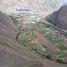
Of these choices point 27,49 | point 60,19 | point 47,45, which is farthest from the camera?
point 60,19

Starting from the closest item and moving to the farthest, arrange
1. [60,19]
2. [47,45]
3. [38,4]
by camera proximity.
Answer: [47,45]
[60,19]
[38,4]

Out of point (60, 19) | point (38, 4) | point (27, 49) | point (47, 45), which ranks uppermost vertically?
point (27, 49)

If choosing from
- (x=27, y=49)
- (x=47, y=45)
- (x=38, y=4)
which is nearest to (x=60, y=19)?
(x=47, y=45)

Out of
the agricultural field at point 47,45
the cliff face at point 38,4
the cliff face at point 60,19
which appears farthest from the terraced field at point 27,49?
the cliff face at point 38,4

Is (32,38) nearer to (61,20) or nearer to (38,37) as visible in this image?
(38,37)

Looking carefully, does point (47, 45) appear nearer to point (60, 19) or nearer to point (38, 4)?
point (60, 19)

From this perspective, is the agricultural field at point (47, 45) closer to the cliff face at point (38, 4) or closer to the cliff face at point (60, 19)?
the cliff face at point (60, 19)

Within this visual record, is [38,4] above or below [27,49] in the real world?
below

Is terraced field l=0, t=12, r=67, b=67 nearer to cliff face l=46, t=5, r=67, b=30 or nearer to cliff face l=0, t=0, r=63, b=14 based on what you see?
cliff face l=46, t=5, r=67, b=30

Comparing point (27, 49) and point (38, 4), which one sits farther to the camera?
point (38, 4)

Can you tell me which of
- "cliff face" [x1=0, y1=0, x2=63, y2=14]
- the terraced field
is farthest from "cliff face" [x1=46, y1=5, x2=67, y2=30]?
"cliff face" [x1=0, y1=0, x2=63, y2=14]

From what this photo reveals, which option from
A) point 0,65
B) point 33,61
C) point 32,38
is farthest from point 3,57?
point 32,38
